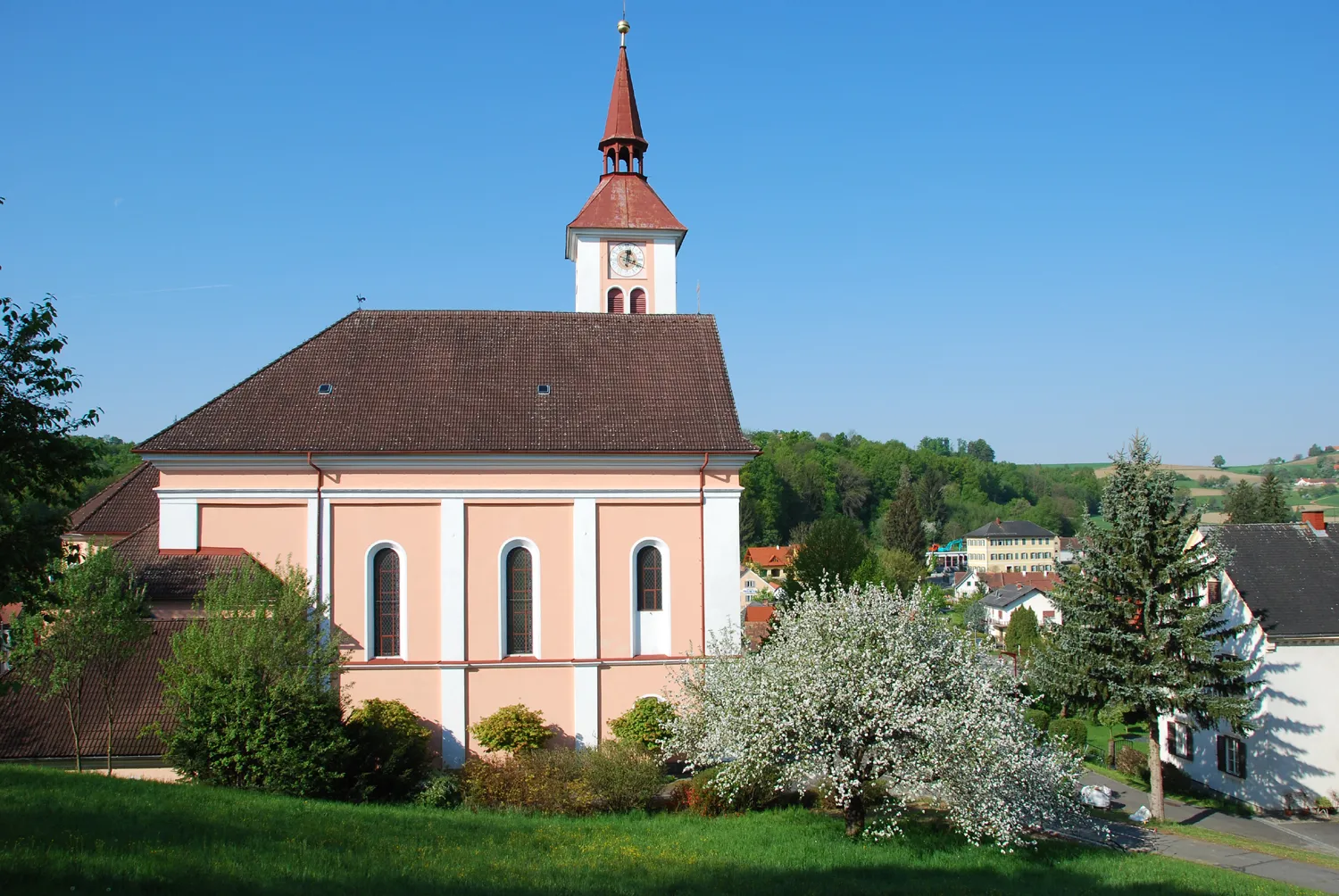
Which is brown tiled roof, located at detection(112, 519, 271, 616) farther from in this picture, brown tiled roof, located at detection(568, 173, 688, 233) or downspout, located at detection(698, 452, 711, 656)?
brown tiled roof, located at detection(568, 173, 688, 233)

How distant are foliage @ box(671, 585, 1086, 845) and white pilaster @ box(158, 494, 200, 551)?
569 inches

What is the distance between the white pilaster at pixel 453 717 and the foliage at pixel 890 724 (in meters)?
8.11

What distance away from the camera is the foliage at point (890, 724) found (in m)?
17.6

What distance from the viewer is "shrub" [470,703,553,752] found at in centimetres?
2448

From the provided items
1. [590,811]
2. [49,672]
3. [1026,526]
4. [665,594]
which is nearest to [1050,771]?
[590,811]

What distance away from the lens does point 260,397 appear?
88.8ft

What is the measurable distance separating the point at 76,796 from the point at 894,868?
12729 mm

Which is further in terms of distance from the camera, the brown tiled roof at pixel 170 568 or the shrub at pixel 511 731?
the shrub at pixel 511 731

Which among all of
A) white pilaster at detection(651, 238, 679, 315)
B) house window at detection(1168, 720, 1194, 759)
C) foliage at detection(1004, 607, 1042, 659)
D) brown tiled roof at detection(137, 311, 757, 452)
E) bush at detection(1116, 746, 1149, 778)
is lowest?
bush at detection(1116, 746, 1149, 778)

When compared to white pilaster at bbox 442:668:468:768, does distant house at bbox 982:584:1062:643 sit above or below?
below

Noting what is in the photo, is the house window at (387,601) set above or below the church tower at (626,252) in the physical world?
below

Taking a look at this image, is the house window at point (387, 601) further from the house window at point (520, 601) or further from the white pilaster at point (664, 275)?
the white pilaster at point (664, 275)

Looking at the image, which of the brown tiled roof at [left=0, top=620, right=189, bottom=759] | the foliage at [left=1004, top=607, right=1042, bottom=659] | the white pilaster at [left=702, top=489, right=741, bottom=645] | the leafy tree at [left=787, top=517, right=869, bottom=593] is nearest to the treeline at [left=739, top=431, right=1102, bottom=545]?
the foliage at [left=1004, top=607, right=1042, bottom=659]

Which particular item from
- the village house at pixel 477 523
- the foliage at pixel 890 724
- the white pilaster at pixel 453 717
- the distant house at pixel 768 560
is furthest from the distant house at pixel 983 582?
the foliage at pixel 890 724
